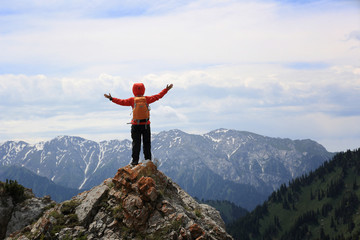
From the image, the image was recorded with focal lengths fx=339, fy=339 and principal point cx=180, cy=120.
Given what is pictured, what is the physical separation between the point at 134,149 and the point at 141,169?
3.75m

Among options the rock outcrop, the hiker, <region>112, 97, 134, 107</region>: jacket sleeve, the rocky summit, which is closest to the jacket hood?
the hiker

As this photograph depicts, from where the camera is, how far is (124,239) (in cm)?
1706

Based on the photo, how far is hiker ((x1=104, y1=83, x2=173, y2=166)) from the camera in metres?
22.7

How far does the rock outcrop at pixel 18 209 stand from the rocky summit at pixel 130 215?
256 cm

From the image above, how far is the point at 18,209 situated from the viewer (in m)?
22.8

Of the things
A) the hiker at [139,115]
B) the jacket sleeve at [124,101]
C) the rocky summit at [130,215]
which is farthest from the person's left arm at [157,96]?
the rocky summit at [130,215]

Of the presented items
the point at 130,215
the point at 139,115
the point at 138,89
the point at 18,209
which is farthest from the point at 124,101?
the point at 18,209

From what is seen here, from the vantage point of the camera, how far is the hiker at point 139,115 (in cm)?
2273

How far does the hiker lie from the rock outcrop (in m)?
7.23

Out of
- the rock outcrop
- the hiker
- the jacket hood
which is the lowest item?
the rock outcrop

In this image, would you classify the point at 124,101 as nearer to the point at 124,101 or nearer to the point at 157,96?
the point at 124,101

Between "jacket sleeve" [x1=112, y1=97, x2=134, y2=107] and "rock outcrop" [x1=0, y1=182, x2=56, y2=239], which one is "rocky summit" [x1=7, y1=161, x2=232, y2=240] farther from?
"jacket sleeve" [x1=112, y1=97, x2=134, y2=107]

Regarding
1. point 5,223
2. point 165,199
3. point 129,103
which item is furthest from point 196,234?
point 5,223

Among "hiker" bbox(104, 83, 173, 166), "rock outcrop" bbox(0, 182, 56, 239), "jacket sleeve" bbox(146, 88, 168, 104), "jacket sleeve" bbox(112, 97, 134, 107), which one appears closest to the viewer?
"rock outcrop" bbox(0, 182, 56, 239)
